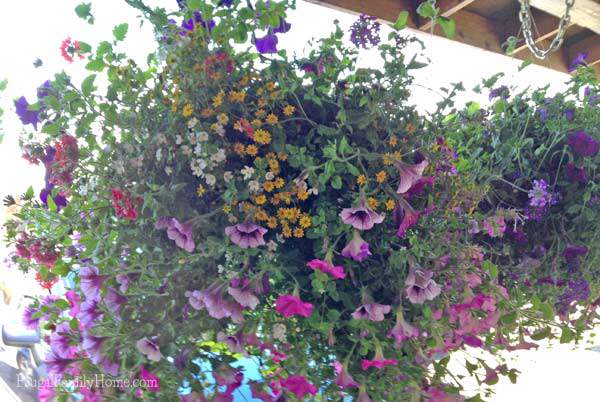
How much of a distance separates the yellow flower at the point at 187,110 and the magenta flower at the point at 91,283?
23 cm

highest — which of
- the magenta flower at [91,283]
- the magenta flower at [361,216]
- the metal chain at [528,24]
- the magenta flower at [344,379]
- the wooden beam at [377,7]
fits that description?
the wooden beam at [377,7]

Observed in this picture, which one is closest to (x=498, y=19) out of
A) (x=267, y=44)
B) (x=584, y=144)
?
(x=584, y=144)

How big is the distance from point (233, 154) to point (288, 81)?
12 centimetres

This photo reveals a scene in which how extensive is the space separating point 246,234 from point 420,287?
0.71 feet

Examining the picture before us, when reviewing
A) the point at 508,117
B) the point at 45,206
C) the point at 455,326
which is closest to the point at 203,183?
the point at 45,206

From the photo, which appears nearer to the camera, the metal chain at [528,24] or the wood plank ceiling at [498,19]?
the metal chain at [528,24]

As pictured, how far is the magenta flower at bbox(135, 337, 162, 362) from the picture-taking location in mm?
595

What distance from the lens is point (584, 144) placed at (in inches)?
38.9

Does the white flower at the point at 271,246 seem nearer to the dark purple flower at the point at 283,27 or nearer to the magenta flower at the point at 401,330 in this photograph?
the magenta flower at the point at 401,330

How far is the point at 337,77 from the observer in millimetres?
729

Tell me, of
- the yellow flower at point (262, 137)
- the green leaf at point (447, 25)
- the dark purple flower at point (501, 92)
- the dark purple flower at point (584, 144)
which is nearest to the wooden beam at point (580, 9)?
the dark purple flower at point (501, 92)

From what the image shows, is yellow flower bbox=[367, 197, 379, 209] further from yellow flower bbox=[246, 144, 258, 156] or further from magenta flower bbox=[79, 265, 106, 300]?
magenta flower bbox=[79, 265, 106, 300]

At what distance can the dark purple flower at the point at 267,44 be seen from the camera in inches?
28.8

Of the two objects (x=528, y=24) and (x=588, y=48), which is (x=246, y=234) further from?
(x=588, y=48)
